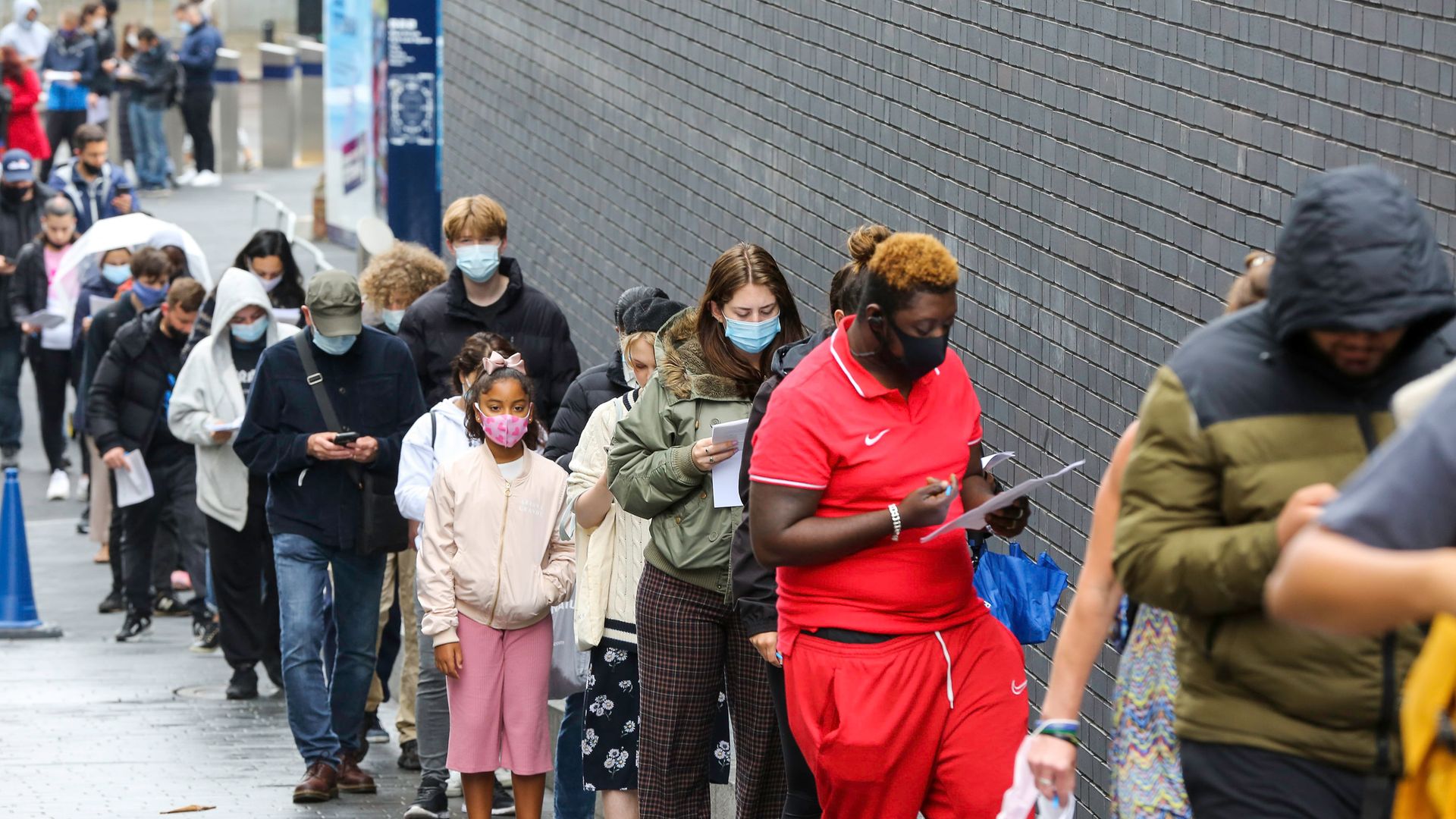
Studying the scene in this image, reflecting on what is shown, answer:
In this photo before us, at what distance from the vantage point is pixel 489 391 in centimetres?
707

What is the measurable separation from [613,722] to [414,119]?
34.4 ft

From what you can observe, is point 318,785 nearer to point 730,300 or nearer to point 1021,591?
point 730,300

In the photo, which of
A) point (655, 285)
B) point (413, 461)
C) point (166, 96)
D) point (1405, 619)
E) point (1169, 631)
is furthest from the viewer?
point (166, 96)

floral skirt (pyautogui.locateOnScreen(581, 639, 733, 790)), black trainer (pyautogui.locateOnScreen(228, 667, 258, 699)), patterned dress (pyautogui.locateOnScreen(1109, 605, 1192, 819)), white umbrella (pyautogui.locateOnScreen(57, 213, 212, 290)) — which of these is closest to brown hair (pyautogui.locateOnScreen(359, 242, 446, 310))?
black trainer (pyautogui.locateOnScreen(228, 667, 258, 699))

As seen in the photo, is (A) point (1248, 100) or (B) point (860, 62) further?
(B) point (860, 62)

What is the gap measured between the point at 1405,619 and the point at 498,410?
4623 millimetres

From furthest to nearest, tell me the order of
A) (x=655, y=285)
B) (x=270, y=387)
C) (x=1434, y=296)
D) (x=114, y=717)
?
(x=655, y=285) < (x=114, y=717) < (x=270, y=387) < (x=1434, y=296)

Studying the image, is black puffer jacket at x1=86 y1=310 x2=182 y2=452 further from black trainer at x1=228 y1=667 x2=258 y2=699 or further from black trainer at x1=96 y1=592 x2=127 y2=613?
black trainer at x1=228 y1=667 x2=258 y2=699

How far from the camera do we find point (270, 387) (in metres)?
8.40

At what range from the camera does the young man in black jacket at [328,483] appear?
827 cm

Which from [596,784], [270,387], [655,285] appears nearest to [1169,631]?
[596,784]

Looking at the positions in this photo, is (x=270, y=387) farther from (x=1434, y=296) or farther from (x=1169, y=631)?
(x=1434, y=296)

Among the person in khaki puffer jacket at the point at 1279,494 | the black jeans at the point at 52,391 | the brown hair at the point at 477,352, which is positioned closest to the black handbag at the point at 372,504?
the brown hair at the point at 477,352

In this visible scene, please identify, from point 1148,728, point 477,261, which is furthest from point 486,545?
point 1148,728
